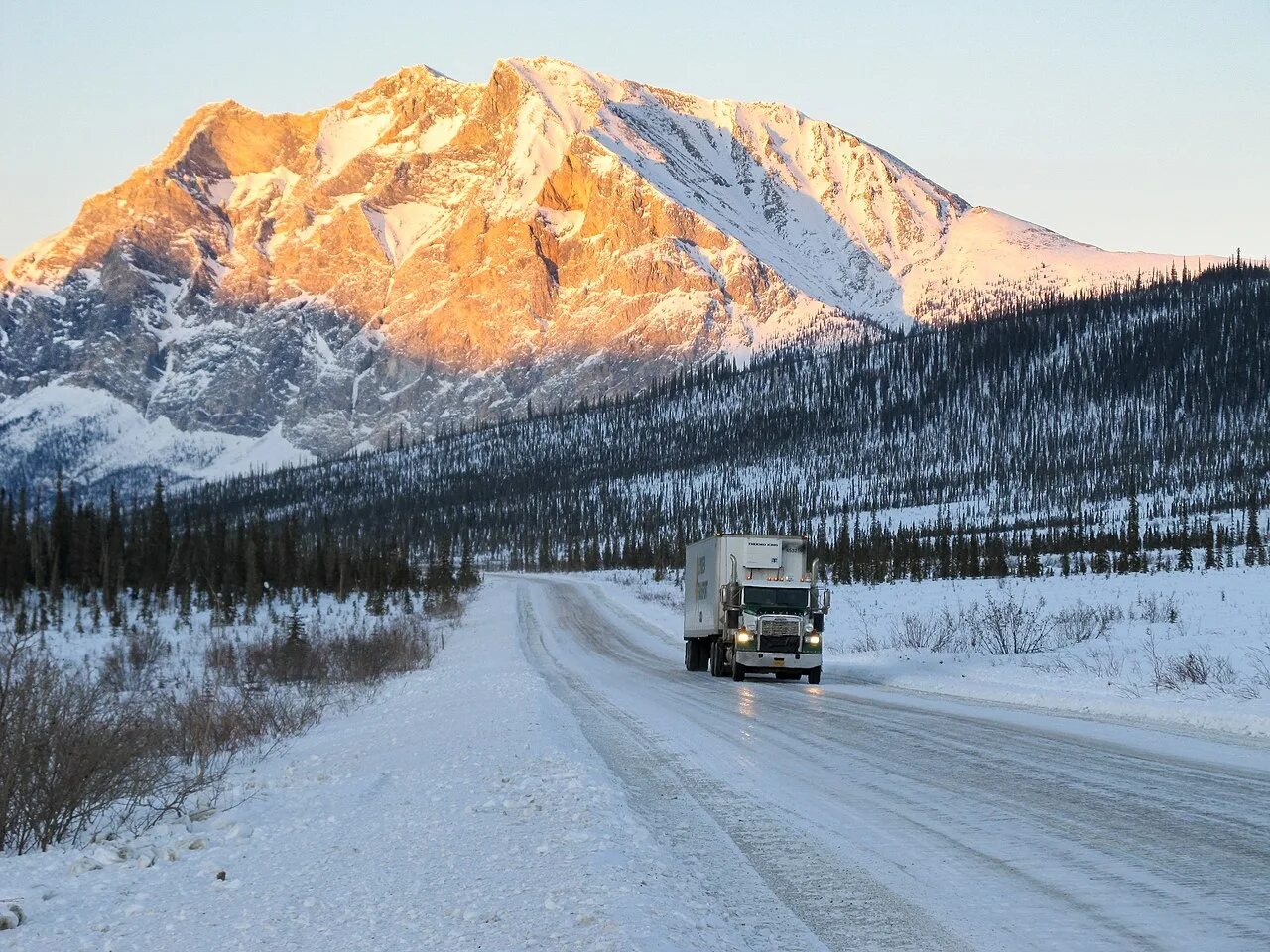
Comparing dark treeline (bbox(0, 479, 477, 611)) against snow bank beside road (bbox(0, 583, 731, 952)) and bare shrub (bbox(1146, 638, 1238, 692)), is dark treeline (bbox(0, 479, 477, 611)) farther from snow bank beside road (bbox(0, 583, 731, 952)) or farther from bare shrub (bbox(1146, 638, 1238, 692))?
snow bank beside road (bbox(0, 583, 731, 952))

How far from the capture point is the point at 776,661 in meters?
25.4

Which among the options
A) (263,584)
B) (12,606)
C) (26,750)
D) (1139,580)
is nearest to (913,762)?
(26,750)

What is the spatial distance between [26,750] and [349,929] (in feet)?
16.4

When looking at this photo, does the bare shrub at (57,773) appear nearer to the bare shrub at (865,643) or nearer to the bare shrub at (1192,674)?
the bare shrub at (1192,674)

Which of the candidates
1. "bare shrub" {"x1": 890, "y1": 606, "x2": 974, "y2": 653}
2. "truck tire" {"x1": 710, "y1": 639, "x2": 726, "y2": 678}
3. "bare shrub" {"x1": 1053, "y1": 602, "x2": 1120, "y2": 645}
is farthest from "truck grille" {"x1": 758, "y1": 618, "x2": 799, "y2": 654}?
"bare shrub" {"x1": 1053, "y1": 602, "x2": 1120, "y2": 645}

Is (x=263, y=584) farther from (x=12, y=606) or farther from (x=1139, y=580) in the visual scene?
(x=1139, y=580)

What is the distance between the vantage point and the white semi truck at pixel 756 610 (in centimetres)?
2547

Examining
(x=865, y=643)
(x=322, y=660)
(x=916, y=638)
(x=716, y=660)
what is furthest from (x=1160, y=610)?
(x=322, y=660)

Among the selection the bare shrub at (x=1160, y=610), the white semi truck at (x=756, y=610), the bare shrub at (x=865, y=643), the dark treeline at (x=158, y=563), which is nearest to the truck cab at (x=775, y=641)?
the white semi truck at (x=756, y=610)

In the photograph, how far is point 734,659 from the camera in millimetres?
25562

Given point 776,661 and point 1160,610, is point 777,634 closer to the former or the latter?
point 776,661

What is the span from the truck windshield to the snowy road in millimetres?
8668

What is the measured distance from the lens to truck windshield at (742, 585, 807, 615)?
2595 centimetres

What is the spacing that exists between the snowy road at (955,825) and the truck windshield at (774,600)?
28.4ft
